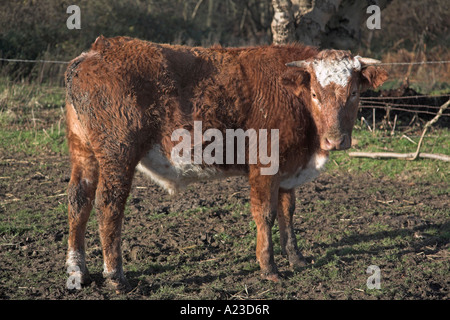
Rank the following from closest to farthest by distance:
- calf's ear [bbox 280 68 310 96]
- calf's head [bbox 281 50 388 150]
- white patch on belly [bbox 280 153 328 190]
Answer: calf's head [bbox 281 50 388 150]
calf's ear [bbox 280 68 310 96]
white patch on belly [bbox 280 153 328 190]

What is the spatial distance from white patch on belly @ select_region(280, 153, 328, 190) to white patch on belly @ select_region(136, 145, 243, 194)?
1.74 ft

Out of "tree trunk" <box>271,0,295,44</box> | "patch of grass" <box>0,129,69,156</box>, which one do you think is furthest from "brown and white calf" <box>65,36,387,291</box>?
"tree trunk" <box>271,0,295,44</box>

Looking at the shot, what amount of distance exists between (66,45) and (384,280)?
Answer: 1162 centimetres

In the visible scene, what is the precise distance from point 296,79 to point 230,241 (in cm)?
200

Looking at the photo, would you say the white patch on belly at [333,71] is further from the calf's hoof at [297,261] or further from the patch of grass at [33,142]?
the patch of grass at [33,142]

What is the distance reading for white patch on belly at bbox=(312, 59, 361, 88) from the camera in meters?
4.97

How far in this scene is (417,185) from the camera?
7918 millimetres

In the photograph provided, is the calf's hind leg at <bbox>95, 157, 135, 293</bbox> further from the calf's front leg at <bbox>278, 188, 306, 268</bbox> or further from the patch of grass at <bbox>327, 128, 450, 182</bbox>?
the patch of grass at <bbox>327, 128, 450, 182</bbox>

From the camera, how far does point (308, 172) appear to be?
17.6 ft

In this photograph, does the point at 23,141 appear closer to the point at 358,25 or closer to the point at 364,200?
the point at 364,200

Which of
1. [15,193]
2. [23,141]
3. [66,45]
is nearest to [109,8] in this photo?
[66,45]

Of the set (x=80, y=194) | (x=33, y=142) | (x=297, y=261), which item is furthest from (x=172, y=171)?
(x=33, y=142)

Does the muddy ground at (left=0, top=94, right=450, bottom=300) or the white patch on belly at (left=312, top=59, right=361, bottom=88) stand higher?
the white patch on belly at (left=312, top=59, right=361, bottom=88)

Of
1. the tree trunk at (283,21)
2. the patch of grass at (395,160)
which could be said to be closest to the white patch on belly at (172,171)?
the patch of grass at (395,160)
